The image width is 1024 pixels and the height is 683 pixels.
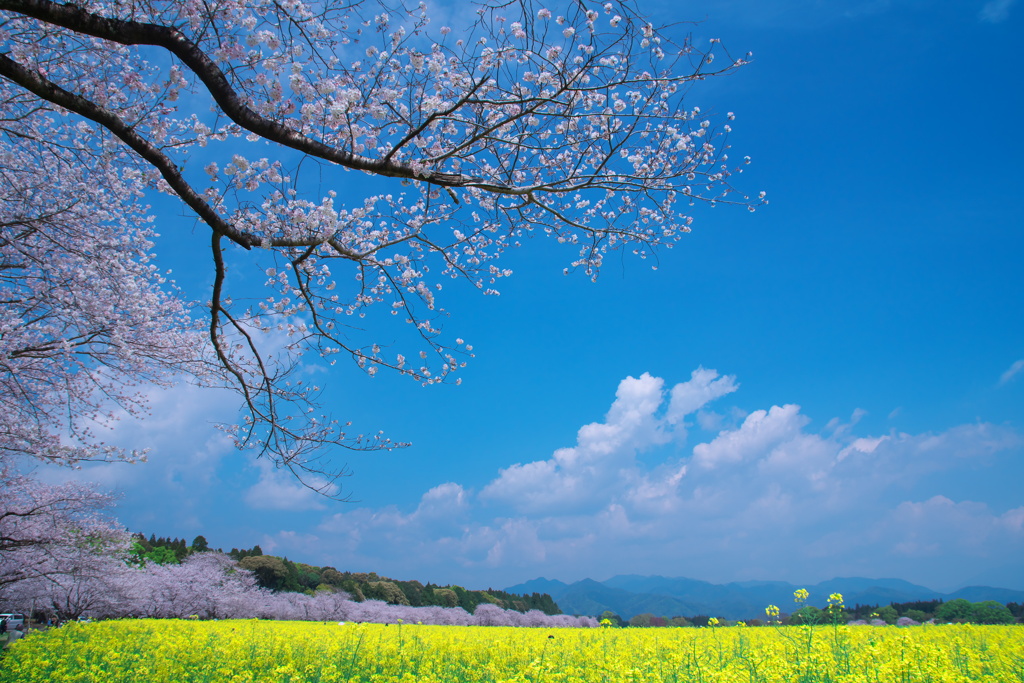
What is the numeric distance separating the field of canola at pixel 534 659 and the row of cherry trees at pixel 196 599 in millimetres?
13727

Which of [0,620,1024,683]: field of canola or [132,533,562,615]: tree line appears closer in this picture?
[0,620,1024,683]: field of canola

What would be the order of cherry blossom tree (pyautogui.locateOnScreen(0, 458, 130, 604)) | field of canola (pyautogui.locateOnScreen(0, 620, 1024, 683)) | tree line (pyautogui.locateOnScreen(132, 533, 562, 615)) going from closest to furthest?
field of canola (pyautogui.locateOnScreen(0, 620, 1024, 683)) < cherry blossom tree (pyautogui.locateOnScreen(0, 458, 130, 604)) < tree line (pyautogui.locateOnScreen(132, 533, 562, 615))

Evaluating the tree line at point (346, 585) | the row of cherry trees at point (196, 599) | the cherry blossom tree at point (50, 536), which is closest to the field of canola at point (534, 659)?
the cherry blossom tree at point (50, 536)

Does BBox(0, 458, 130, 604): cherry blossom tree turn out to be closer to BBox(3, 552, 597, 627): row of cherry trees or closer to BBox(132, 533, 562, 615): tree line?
BBox(3, 552, 597, 627): row of cherry trees

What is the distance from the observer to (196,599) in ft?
97.6

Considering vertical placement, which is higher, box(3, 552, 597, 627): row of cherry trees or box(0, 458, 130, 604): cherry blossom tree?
box(0, 458, 130, 604): cherry blossom tree

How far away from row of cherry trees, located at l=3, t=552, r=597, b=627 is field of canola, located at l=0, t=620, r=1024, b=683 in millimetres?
13727

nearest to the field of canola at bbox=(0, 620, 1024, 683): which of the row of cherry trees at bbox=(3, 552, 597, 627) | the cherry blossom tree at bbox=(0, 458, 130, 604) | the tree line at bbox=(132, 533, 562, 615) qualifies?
the cherry blossom tree at bbox=(0, 458, 130, 604)

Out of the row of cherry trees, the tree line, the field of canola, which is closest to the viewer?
the field of canola

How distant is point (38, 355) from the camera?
982 centimetres

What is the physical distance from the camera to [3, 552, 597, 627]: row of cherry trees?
2169 centimetres

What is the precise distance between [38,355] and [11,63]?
7610 millimetres

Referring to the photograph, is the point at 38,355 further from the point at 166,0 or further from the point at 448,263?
the point at 448,263

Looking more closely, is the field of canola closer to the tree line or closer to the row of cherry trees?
the row of cherry trees
